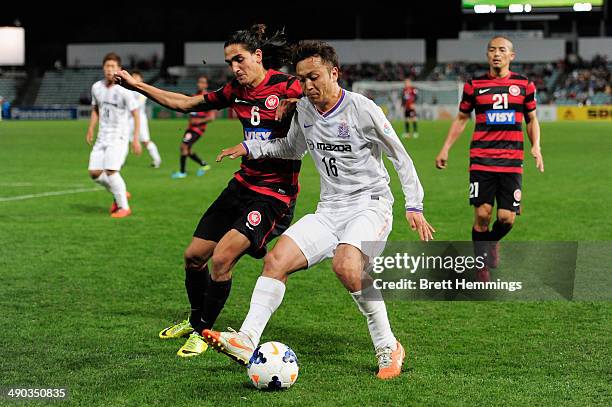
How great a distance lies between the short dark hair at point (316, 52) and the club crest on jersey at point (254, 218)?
1.12 m

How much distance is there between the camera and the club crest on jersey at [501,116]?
8773 millimetres

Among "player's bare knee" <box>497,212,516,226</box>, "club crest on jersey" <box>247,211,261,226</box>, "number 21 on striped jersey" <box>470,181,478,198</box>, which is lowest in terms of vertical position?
"player's bare knee" <box>497,212,516,226</box>

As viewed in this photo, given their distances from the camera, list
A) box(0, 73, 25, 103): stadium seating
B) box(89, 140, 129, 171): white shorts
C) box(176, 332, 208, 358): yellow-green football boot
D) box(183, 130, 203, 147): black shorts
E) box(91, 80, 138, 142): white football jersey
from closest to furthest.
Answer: box(176, 332, 208, 358): yellow-green football boot < box(89, 140, 129, 171): white shorts < box(91, 80, 138, 142): white football jersey < box(183, 130, 203, 147): black shorts < box(0, 73, 25, 103): stadium seating

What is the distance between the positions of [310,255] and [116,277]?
3.75m

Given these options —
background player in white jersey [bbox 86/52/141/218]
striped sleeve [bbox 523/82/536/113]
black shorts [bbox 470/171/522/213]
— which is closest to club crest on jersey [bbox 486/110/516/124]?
striped sleeve [bbox 523/82/536/113]

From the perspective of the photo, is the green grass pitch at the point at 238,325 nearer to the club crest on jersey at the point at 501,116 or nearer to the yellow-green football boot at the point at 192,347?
the yellow-green football boot at the point at 192,347

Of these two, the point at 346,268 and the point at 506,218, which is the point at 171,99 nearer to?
the point at 346,268

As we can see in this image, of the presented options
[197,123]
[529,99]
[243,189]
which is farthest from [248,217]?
[197,123]

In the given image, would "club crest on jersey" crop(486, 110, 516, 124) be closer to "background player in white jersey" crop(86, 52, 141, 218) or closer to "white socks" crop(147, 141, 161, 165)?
"background player in white jersey" crop(86, 52, 141, 218)

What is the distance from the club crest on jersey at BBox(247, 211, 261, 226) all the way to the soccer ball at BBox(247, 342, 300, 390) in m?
1.05

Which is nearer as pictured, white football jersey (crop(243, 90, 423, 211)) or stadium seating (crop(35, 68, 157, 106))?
white football jersey (crop(243, 90, 423, 211))

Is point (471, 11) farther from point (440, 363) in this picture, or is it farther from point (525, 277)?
point (440, 363)

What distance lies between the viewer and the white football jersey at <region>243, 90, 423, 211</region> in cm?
550

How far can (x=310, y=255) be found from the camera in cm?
553
